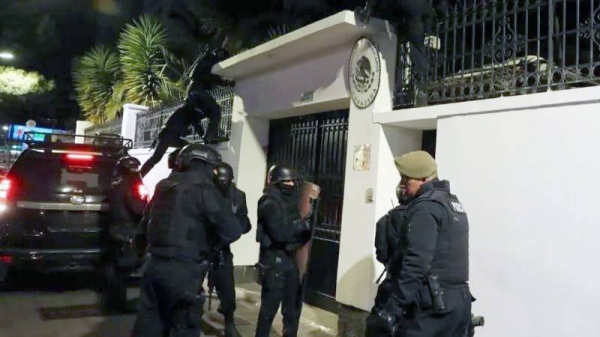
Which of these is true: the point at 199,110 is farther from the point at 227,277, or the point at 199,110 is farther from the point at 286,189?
the point at 286,189

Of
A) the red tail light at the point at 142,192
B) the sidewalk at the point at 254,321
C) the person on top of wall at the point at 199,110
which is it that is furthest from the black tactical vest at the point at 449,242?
the person on top of wall at the point at 199,110

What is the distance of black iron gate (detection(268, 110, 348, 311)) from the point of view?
657 cm

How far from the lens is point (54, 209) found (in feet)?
20.8

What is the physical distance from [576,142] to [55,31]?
98.4 ft

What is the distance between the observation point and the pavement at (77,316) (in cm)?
537

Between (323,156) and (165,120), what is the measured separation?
6042 mm

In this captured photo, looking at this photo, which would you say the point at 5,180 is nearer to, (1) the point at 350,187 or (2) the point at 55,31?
(1) the point at 350,187

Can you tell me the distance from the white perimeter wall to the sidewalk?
211 centimetres

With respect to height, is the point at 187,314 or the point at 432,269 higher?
the point at 432,269

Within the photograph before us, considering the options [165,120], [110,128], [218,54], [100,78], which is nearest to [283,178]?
[218,54]

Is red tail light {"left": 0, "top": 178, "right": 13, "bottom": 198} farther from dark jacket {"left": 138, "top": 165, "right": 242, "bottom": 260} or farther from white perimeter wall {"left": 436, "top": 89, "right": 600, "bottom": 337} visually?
white perimeter wall {"left": 436, "top": 89, "right": 600, "bottom": 337}

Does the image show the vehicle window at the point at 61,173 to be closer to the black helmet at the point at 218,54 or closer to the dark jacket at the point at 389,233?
the black helmet at the point at 218,54

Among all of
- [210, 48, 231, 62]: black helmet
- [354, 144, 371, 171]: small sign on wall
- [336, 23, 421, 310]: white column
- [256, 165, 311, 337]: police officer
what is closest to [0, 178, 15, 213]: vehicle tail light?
[256, 165, 311, 337]: police officer

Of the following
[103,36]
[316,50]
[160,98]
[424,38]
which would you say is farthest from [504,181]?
[103,36]
